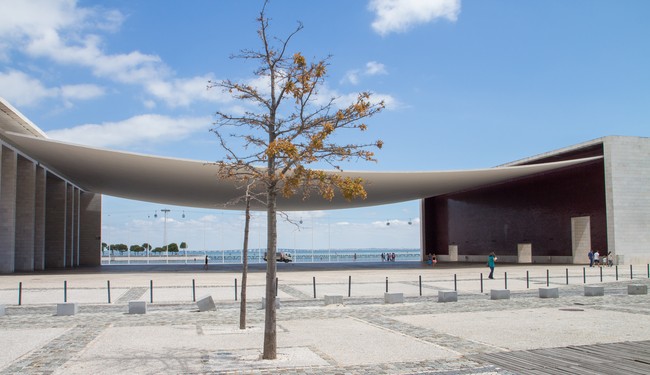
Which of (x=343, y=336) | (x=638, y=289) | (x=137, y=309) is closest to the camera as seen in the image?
(x=343, y=336)

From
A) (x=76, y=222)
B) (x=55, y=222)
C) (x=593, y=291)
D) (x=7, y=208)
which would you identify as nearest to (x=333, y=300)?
(x=593, y=291)

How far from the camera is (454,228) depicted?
59.0 meters

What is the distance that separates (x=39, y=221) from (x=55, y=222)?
6070 mm

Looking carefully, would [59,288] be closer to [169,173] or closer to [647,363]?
[169,173]

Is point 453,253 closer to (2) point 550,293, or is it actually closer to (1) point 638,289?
(1) point 638,289

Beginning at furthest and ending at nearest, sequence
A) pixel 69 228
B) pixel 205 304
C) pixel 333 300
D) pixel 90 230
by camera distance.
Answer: pixel 90 230 → pixel 69 228 → pixel 333 300 → pixel 205 304

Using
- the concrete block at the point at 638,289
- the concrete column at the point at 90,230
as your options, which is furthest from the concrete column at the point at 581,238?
the concrete column at the point at 90,230

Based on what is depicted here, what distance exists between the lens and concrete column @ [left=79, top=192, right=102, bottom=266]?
5784cm

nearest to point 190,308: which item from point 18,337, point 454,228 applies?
point 18,337

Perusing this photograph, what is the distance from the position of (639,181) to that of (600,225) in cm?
394

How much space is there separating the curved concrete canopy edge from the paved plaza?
911 cm

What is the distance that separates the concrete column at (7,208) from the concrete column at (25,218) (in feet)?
11.2

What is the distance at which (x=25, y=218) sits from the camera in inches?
1495

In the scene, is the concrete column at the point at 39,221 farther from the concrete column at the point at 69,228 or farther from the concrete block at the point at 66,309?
the concrete block at the point at 66,309
